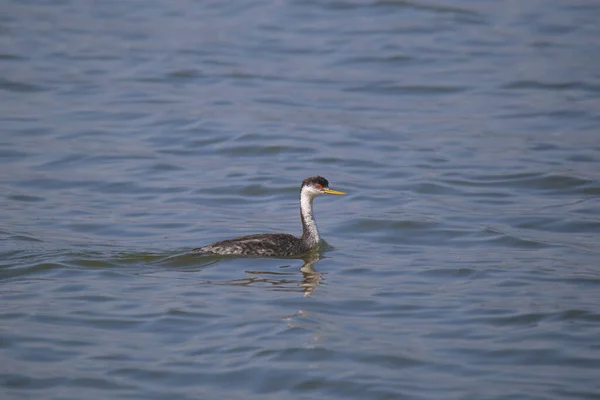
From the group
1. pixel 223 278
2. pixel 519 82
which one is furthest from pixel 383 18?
pixel 223 278

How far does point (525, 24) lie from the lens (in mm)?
26391

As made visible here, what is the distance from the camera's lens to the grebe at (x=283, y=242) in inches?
517

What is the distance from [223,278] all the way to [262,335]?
6.24 ft

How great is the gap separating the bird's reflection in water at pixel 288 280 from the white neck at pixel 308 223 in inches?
29.7

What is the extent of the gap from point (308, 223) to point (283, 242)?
2.35ft

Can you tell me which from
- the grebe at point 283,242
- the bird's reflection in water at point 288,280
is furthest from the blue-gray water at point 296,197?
the grebe at point 283,242

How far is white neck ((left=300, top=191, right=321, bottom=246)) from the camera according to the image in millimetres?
13991

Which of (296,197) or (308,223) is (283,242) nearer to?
(308,223)

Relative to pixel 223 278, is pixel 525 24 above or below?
above

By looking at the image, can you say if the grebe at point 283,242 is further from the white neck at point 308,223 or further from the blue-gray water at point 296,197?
the blue-gray water at point 296,197

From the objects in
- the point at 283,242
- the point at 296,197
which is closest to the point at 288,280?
the point at 283,242

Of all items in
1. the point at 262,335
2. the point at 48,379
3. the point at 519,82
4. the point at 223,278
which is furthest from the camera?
the point at 519,82

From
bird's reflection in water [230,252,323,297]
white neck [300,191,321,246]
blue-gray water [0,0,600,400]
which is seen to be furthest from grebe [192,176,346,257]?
bird's reflection in water [230,252,323,297]

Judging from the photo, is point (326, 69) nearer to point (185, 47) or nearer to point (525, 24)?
point (185, 47)
